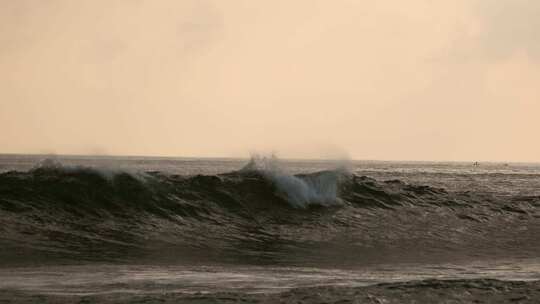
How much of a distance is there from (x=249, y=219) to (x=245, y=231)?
59.3 inches

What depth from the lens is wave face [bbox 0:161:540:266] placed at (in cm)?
1391

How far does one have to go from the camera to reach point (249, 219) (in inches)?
723

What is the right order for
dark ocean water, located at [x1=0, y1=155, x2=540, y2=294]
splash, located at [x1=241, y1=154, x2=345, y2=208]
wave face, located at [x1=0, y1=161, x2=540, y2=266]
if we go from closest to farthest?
dark ocean water, located at [x1=0, y1=155, x2=540, y2=294], wave face, located at [x1=0, y1=161, x2=540, y2=266], splash, located at [x1=241, y1=154, x2=345, y2=208]

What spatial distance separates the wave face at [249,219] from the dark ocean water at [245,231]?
38 millimetres

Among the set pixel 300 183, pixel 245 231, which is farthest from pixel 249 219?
pixel 300 183

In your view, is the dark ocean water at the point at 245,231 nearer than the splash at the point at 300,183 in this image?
Yes

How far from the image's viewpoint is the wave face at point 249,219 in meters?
13.9

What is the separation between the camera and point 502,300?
8.85m

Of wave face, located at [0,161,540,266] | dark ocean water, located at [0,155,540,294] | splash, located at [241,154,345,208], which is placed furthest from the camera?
splash, located at [241,154,345,208]

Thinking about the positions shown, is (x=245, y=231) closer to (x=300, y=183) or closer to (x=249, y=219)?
(x=249, y=219)

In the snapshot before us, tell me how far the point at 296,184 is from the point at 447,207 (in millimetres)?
4237

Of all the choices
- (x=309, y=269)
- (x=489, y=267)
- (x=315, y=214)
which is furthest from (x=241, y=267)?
(x=315, y=214)

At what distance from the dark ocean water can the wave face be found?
4cm

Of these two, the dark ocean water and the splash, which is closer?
the dark ocean water
